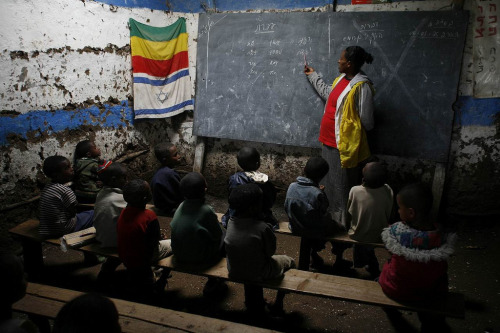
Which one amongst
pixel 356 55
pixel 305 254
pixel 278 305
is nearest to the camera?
pixel 278 305

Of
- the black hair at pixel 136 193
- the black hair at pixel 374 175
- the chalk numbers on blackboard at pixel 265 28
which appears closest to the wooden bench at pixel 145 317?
the black hair at pixel 136 193

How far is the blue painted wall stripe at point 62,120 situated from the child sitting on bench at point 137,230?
2.07 metres

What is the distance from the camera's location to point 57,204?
314cm

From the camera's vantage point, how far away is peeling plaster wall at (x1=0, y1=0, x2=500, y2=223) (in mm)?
3820

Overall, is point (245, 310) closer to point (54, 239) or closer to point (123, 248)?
point (123, 248)

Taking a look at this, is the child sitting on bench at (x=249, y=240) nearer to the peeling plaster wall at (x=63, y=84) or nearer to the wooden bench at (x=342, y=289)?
the wooden bench at (x=342, y=289)

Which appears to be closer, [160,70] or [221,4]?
[221,4]

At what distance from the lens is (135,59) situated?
4977 millimetres

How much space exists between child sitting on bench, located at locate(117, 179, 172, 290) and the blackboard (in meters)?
2.69

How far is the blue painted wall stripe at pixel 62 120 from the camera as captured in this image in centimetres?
381

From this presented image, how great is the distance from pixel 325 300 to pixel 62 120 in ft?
12.2

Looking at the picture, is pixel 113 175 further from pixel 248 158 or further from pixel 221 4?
pixel 221 4

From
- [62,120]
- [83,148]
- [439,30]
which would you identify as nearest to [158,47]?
[62,120]

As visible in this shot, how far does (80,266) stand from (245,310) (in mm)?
1895
